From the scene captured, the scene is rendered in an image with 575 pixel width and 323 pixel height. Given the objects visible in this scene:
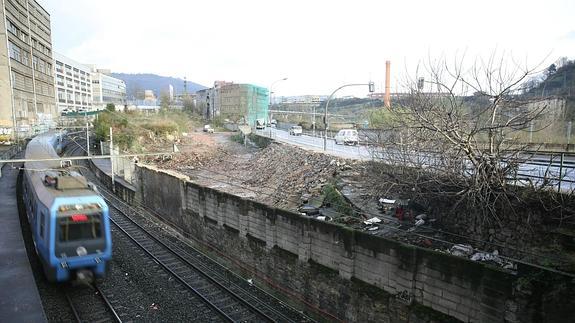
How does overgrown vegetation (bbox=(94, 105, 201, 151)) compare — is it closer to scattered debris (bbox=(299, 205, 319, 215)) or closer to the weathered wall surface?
the weathered wall surface

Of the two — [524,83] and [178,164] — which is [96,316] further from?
[178,164]

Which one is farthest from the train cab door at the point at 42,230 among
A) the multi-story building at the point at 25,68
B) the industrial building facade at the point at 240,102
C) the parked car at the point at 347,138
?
the industrial building facade at the point at 240,102

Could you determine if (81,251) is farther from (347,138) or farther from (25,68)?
(25,68)

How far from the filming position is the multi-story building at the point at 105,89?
15750 cm

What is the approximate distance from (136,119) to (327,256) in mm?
49172

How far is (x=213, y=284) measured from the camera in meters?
13.2

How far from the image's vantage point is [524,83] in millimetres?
10789

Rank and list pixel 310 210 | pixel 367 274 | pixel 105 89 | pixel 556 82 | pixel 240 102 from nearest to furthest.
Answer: pixel 367 274 < pixel 310 210 < pixel 556 82 < pixel 240 102 < pixel 105 89

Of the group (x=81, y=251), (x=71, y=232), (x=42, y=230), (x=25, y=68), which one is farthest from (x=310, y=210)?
(x=25, y=68)

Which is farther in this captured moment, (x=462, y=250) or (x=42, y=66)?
(x=42, y=66)

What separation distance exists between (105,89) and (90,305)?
579ft

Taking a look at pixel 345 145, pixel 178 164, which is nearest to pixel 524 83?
pixel 345 145

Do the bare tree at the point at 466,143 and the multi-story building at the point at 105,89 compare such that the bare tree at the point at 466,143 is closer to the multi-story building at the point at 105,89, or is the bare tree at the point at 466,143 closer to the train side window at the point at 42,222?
the train side window at the point at 42,222

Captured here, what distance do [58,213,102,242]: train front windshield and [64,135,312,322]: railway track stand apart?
3.42 m
